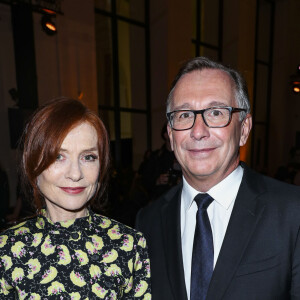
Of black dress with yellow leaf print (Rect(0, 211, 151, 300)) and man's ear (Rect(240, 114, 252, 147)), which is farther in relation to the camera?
man's ear (Rect(240, 114, 252, 147))

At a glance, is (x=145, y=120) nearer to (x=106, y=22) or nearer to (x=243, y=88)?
(x=106, y=22)

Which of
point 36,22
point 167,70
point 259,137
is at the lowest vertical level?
point 259,137

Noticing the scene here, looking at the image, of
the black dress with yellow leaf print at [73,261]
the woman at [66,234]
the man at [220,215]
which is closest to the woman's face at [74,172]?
the woman at [66,234]

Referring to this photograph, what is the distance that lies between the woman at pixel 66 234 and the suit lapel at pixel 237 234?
418mm

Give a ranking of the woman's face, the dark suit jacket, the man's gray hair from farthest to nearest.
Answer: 1. the man's gray hair
2. the woman's face
3. the dark suit jacket

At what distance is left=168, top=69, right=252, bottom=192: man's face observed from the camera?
4.18 feet

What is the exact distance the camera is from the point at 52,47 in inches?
212

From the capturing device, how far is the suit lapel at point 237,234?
3.63 ft

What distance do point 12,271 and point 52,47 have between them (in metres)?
5.09

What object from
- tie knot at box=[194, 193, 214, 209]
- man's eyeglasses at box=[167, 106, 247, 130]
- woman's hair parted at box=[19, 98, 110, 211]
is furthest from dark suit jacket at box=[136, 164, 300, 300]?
woman's hair parted at box=[19, 98, 110, 211]

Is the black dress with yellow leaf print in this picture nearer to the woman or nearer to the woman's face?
the woman

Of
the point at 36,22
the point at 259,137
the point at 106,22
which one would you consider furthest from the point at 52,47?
the point at 259,137

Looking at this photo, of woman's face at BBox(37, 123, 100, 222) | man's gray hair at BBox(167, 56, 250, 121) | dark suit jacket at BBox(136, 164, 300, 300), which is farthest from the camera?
man's gray hair at BBox(167, 56, 250, 121)

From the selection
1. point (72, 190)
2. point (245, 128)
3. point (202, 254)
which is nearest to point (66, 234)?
point (72, 190)
